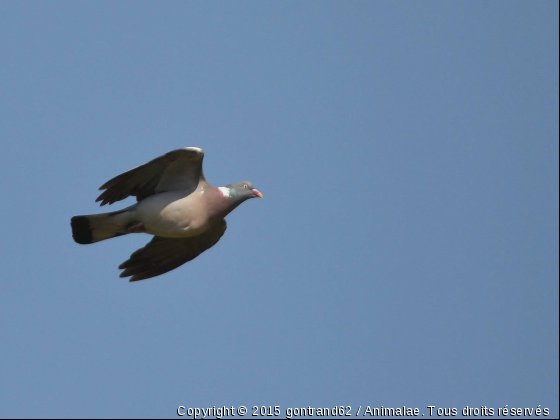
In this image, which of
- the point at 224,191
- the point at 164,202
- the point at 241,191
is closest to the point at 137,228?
the point at 164,202

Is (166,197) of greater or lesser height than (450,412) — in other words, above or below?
above

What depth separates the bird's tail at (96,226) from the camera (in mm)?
11422

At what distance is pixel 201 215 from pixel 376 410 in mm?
3401

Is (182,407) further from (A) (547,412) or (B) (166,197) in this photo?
(A) (547,412)

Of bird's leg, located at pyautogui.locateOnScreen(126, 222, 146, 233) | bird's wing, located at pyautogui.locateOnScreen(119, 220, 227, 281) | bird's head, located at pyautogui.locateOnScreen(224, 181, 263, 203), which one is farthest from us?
bird's wing, located at pyautogui.locateOnScreen(119, 220, 227, 281)

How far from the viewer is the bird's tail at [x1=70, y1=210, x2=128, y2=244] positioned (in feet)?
37.5

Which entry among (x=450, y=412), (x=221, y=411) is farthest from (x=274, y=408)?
(x=450, y=412)

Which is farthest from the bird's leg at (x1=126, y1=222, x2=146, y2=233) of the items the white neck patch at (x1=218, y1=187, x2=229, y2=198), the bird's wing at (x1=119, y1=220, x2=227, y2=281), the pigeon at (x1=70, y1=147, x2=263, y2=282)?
the white neck patch at (x1=218, y1=187, x2=229, y2=198)

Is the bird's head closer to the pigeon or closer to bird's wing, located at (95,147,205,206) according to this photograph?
the pigeon

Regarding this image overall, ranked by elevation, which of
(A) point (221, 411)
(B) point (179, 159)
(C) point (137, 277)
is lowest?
(A) point (221, 411)

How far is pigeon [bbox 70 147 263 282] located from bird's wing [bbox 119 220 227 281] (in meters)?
0.47

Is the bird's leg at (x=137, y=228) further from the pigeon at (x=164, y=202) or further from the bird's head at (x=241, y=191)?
the bird's head at (x=241, y=191)

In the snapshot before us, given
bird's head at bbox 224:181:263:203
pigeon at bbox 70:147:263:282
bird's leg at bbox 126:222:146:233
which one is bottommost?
bird's leg at bbox 126:222:146:233

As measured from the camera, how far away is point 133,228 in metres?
11.4
